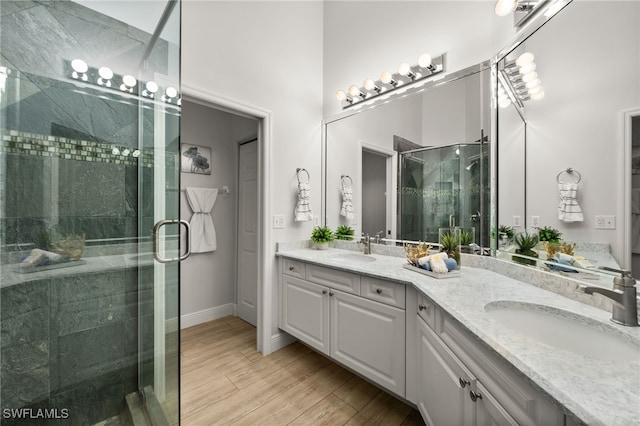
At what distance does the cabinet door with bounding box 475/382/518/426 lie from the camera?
0.75 meters

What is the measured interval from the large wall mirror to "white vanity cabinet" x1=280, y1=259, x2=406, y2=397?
847mm

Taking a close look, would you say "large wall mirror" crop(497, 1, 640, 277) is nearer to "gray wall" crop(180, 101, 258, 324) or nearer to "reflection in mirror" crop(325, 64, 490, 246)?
"reflection in mirror" crop(325, 64, 490, 246)

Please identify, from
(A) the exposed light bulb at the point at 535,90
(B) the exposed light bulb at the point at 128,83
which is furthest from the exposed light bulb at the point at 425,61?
(B) the exposed light bulb at the point at 128,83

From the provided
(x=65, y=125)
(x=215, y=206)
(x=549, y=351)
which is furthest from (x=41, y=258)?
(x=215, y=206)

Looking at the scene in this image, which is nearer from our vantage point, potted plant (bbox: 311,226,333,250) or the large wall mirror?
the large wall mirror

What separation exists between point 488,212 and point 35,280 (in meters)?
2.37

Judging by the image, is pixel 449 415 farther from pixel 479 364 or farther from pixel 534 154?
pixel 534 154

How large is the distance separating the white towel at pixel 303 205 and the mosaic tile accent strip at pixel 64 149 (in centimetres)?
131

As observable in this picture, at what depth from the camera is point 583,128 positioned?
42.8 inches

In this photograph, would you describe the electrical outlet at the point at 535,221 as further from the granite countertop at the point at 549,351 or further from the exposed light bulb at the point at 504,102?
the exposed light bulb at the point at 504,102

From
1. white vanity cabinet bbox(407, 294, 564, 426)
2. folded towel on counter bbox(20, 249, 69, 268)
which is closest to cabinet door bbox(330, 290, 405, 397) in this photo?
white vanity cabinet bbox(407, 294, 564, 426)

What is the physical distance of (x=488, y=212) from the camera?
5.51ft

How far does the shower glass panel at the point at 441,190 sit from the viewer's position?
1.74 meters

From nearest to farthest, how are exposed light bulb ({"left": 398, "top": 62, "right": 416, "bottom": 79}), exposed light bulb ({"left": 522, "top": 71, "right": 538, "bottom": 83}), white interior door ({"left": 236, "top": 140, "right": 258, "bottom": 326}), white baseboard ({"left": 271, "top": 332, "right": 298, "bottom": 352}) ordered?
exposed light bulb ({"left": 522, "top": 71, "right": 538, "bottom": 83}) → exposed light bulb ({"left": 398, "top": 62, "right": 416, "bottom": 79}) → white baseboard ({"left": 271, "top": 332, "right": 298, "bottom": 352}) → white interior door ({"left": 236, "top": 140, "right": 258, "bottom": 326})
